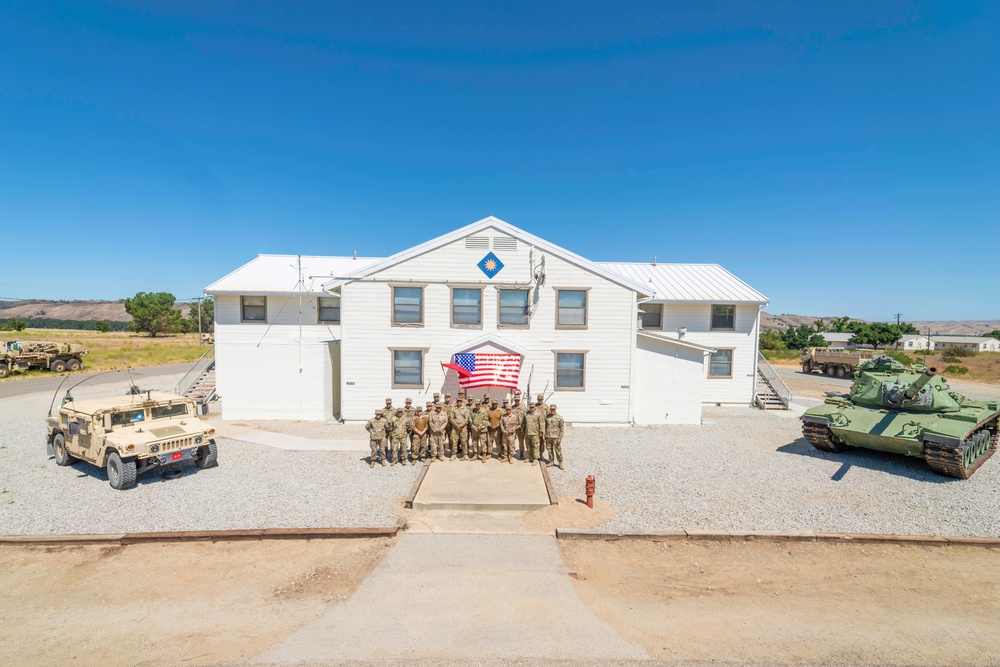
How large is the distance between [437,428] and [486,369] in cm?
394

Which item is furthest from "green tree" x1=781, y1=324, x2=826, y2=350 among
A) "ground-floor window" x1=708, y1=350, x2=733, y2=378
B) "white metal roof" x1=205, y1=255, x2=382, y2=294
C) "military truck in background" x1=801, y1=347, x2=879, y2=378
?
"white metal roof" x1=205, y1=255, x2=382, y2=294

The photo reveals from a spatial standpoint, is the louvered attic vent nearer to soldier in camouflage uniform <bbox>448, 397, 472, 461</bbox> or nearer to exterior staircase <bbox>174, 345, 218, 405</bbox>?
soldier in camouflage uniform <bbox>448, 397, 472, 461</bbox>

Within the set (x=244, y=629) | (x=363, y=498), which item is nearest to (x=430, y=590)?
(x=244, y=629)

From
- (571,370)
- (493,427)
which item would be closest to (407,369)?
(493,427)

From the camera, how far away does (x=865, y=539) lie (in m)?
8.17

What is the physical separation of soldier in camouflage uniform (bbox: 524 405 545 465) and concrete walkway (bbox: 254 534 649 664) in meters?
4.82

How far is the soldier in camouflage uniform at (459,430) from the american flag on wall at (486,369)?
8.58ft

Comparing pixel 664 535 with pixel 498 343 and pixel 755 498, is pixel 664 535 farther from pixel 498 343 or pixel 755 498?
pixel 498 343

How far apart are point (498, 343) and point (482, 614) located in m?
11.1

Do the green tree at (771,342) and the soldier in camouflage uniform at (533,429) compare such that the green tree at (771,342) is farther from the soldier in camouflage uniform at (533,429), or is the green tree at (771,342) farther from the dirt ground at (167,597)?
the dirt ground at (167,597)

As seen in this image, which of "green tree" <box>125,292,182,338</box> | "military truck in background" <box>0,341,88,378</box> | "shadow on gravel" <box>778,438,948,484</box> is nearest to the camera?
"shadow on gravel" <box>778,438,948,484</box>

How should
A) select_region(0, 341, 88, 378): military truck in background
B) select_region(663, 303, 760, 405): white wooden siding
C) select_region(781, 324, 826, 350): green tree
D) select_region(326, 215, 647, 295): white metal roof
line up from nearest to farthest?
1. select_region(326, 215, 647, 295): white metal roof
2. select_region(663, 303, 760, 405): white wooden siding
3. select_region(0, 341, 88, 378): military truck in background
4. select_region(781, 324, 826, 350): green tree

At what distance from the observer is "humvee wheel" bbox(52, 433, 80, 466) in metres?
11.7

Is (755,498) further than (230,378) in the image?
No
